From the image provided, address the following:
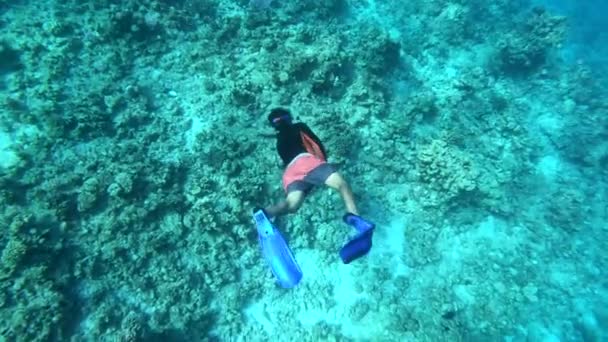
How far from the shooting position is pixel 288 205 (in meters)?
5.21

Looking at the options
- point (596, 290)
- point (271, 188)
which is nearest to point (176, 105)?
point (271, 188)

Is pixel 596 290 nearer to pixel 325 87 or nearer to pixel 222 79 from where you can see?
pixel 325 87

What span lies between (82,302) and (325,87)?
6245mm

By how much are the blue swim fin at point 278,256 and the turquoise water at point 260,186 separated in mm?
2034

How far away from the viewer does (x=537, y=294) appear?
29.2 ft

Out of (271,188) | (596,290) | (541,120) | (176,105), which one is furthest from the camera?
(541,120)

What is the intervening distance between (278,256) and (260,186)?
8.31 ft

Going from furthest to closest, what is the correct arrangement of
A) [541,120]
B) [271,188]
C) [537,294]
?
[541,120]
[537,294]
[271,188]

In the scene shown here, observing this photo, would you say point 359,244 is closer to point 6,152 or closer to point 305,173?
point 305,173

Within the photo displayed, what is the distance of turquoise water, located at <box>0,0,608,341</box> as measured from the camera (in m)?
6.20

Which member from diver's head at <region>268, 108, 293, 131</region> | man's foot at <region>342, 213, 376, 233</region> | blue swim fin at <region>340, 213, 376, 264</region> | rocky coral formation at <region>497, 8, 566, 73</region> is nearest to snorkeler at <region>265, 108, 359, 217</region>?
diver's head at <region>268, 108, 293, 131</region>

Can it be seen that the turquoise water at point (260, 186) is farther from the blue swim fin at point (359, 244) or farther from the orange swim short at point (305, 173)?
the blue swim fin at point (359, 244)

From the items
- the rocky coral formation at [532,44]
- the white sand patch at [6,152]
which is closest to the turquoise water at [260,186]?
the white sand patch at [6,152]

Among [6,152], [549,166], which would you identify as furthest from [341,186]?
[549,166]
